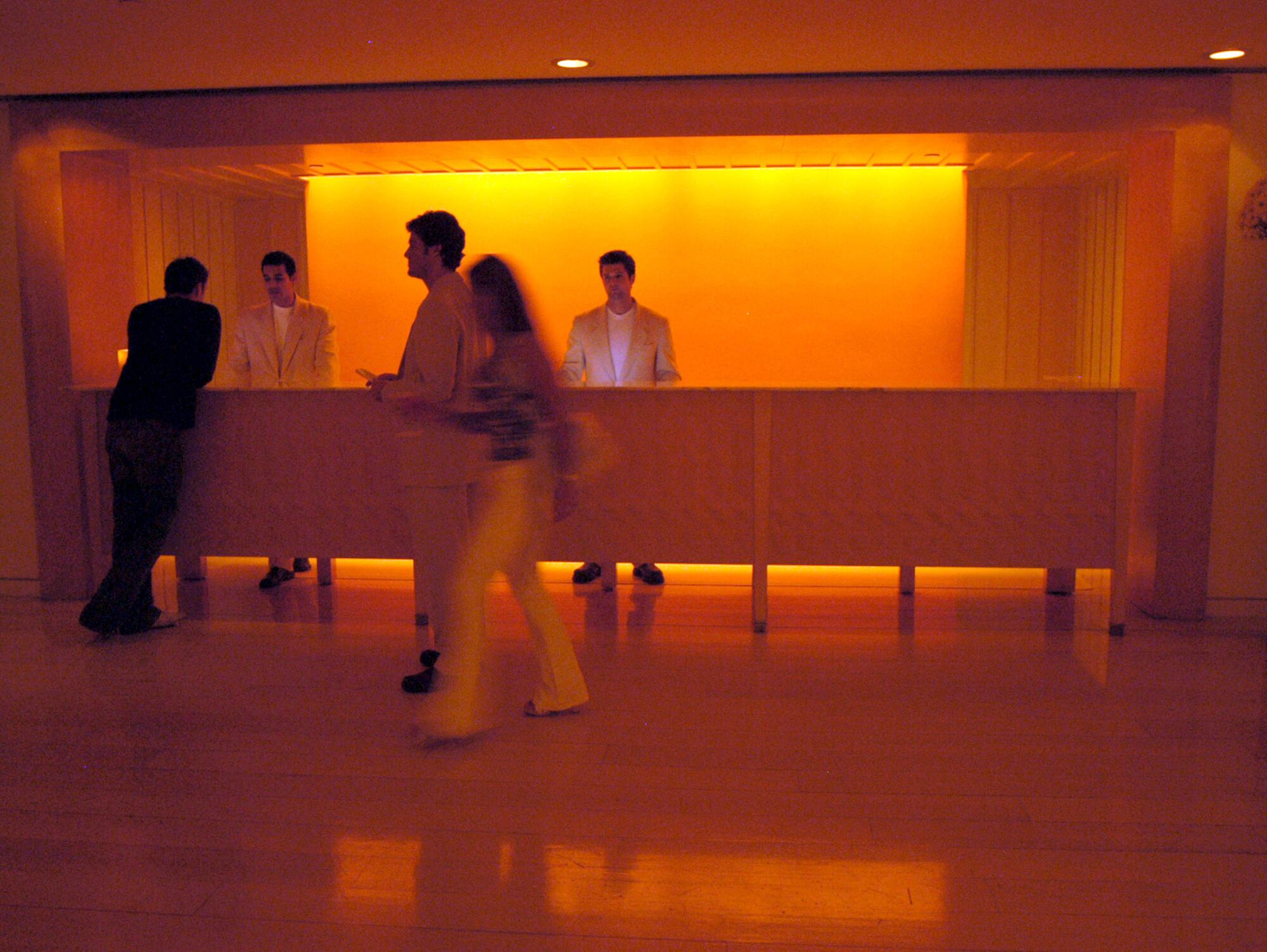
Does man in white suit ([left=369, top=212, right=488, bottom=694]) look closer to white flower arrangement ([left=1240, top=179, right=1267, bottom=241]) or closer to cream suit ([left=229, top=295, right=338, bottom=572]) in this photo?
cream suit ([left=229, top=295, right=338, bottom=572])

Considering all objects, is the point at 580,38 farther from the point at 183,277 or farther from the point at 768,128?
the point at 183,277

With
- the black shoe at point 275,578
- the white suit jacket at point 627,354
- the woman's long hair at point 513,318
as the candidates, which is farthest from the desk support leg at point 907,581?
the black shoe at point 275,578

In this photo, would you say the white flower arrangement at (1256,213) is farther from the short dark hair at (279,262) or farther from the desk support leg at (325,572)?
the desk support leg at (325,572)

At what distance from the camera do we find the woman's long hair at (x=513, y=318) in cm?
367

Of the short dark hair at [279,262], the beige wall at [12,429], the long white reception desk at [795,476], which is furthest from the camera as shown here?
the short dark hair at [279,262]

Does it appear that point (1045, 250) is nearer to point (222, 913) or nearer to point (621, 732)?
point (621, 732)

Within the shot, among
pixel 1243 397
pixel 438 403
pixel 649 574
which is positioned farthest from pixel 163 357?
pixel 1243 397

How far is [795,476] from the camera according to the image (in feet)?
18.5

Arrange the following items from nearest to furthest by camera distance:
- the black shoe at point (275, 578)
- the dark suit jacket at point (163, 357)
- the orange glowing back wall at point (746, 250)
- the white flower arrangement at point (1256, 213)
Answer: the white flower arrangement at point (1256, 213) → the dark suit jacket at point (163, 357) → the black shoe at point (275, 578) → the orange glowing back wall at point (746, 250)

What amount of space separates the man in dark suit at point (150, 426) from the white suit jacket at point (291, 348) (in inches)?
45.8

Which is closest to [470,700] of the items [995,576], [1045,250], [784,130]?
[784,130]

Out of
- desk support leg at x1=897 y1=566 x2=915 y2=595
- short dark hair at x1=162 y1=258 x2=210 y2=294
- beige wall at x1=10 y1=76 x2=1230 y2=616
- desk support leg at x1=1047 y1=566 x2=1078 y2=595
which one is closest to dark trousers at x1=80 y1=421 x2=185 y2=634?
short dark hair at x1=162 y1=258 x2=210 y2=294

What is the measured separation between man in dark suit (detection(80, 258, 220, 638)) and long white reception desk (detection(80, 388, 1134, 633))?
16.7 inches

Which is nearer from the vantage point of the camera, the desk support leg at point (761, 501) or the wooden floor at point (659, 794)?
the wooden floor at point (659, 794)
